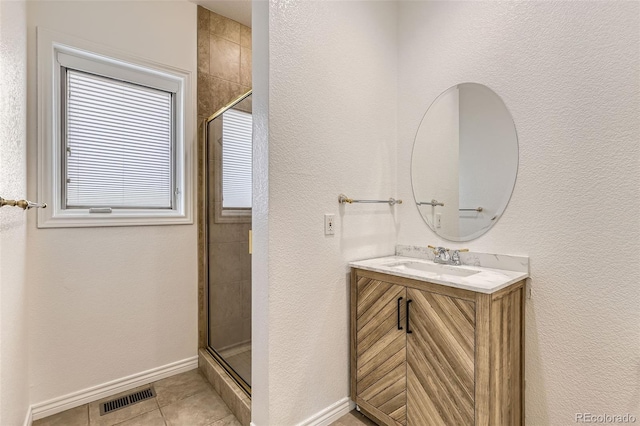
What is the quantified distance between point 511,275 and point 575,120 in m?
0.78

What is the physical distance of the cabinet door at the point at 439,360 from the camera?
130 centimetres

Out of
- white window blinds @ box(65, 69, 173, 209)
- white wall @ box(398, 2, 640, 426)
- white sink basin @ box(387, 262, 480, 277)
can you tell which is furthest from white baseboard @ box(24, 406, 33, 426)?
white wall @ box(398, 2, 640, 426)

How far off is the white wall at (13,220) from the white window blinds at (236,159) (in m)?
1.07

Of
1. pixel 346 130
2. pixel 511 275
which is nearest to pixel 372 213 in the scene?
pixel 346 130

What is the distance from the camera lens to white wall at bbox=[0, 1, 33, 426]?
4.06ft

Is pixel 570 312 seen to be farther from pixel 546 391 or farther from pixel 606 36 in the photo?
pixel 606 36

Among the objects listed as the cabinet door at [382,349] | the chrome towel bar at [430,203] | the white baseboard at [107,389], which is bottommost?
the white baseboard at [107,389]

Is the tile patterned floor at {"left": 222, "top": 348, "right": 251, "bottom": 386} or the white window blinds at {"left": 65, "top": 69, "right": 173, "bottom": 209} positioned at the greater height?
the white window blinds at {"left": 65, "top": 69, "right": 173, "bottom": 209}

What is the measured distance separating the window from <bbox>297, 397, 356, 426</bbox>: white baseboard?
1587 mm

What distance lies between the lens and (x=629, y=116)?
128 cm

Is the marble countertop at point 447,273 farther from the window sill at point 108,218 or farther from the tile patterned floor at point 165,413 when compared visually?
the window sill at point 108,218

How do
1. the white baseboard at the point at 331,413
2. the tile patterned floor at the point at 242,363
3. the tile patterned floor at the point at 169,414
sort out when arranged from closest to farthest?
the white baseboard at the point at 331,413, the tile patterned floor at the point at 169,414, the tile patterned floor at the point at 242,363

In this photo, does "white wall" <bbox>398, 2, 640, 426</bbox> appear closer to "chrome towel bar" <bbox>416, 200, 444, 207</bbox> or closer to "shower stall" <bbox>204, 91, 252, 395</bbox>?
"chrome towel bar" <bbox>416, 200, 444, 207</bbox>

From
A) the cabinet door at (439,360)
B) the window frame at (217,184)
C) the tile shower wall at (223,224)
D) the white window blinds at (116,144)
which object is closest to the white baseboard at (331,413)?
the cabinet door at (439,360)
